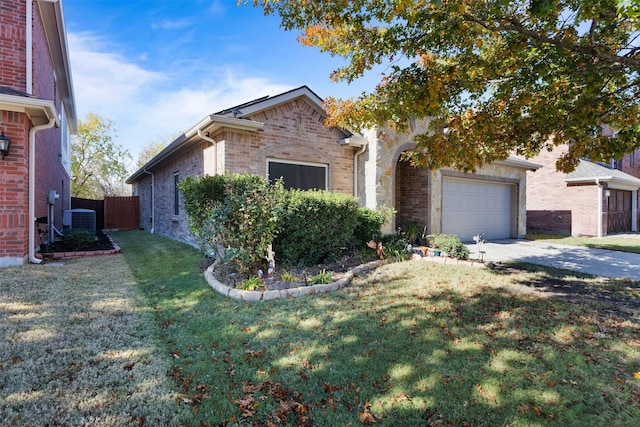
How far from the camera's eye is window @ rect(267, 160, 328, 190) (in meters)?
8.58

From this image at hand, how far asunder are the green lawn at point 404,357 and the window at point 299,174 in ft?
12.7

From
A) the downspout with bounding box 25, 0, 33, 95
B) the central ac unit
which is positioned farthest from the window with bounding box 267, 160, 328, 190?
the central ac unit

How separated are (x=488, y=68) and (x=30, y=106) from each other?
26.5 ft

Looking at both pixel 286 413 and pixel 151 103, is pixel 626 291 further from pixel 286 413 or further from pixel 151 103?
pixel 151 103

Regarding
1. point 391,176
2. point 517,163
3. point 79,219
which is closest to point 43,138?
point 79,219

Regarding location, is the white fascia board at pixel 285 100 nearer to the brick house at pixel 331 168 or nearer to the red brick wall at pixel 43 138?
the brick house at pixel 331 168

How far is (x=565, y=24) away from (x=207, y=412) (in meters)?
6.47

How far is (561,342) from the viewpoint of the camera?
140 inches

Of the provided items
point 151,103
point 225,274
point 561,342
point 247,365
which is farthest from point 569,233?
point 151,103

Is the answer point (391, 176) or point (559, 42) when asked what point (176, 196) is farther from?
point (559, 42)

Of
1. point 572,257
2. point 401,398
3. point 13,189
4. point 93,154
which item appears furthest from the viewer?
point 93,154

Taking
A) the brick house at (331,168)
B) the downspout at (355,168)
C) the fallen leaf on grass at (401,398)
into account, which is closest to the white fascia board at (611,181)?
the brick house at (331,168)

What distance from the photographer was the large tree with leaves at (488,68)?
172 inches

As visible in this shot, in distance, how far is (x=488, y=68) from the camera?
4793mm
